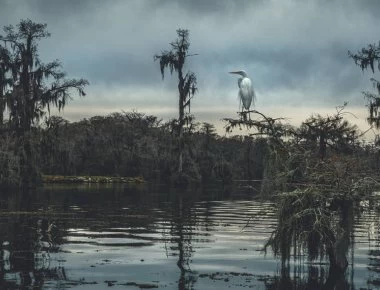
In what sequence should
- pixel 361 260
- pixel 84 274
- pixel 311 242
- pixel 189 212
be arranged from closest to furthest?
pixel 84 274
pixel 311 242
pixel 361 260
pixel 189 212

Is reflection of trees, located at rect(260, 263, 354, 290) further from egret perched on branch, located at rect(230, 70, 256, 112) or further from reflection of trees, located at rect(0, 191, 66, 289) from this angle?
egret perched on branch, located at rect(230, 70, 256, 112)

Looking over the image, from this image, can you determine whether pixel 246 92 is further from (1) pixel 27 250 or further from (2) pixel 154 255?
(1) pixel 27 250

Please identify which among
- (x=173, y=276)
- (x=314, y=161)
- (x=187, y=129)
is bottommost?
(x=173, y=276)

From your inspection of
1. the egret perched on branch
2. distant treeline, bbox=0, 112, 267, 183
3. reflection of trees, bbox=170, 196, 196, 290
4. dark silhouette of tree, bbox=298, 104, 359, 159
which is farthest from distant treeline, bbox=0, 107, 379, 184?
dark silhouette of tree, bbox=298, 104, 359, 159

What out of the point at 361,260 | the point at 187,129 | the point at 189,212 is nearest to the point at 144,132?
the point at 187,129

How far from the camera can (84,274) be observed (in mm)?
11117

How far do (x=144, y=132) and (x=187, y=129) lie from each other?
28.3 meters

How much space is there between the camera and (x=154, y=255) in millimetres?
13500

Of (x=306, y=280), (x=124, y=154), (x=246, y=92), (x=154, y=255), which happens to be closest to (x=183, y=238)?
(x=154, y=255)

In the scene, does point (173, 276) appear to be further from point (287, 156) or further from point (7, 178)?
point (7, 178)

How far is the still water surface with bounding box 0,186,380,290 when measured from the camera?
10.6 m

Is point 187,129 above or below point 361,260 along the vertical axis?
above

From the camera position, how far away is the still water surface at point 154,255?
34.8 ft

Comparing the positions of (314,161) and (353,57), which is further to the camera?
(353,57)
